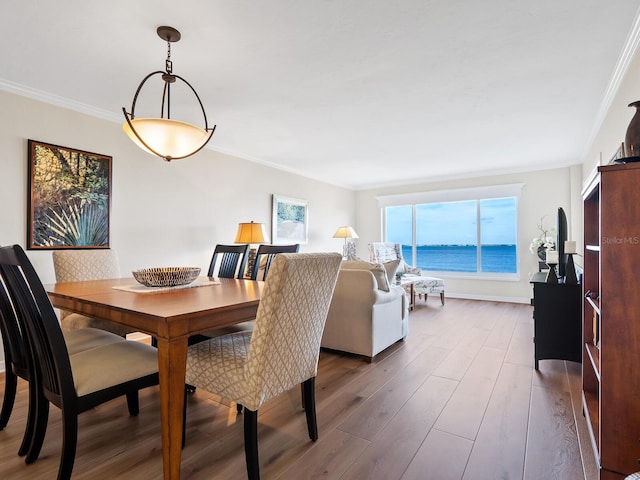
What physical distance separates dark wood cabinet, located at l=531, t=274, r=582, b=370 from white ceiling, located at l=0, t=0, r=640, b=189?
1635mm

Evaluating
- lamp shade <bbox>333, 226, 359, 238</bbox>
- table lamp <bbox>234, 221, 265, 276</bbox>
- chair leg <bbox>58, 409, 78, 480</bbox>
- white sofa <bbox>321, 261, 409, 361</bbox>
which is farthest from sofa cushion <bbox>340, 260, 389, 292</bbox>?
lamp shade <bbox>333, 226, 359, 238</bbox>

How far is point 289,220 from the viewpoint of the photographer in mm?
5590

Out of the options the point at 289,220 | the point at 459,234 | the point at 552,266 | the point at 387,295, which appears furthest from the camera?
the point at 459,234

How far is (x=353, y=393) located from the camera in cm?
232

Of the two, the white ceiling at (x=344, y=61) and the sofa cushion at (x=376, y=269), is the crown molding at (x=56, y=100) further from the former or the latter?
the sofa cushion at (x=376, y=269)

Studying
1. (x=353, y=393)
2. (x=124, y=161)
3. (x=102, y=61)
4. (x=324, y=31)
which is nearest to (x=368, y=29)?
(x=324, y=31)

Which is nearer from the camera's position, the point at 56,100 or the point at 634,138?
the point at 634,138

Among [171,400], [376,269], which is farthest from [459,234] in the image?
[171,400]

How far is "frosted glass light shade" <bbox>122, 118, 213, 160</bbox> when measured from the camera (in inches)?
75.0

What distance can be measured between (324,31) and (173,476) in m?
2.36

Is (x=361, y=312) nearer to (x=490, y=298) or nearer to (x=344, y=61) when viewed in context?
(x=344, y=61)

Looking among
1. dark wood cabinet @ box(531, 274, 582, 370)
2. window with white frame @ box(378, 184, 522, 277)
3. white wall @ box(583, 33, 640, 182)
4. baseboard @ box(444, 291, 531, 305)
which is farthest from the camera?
window with white frame @ box(378, 184, 522, 277)

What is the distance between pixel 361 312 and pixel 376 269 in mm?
396

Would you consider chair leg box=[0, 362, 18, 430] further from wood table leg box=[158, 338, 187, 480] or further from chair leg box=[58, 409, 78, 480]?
wood table leg box=[158, 338, 187, 480]
